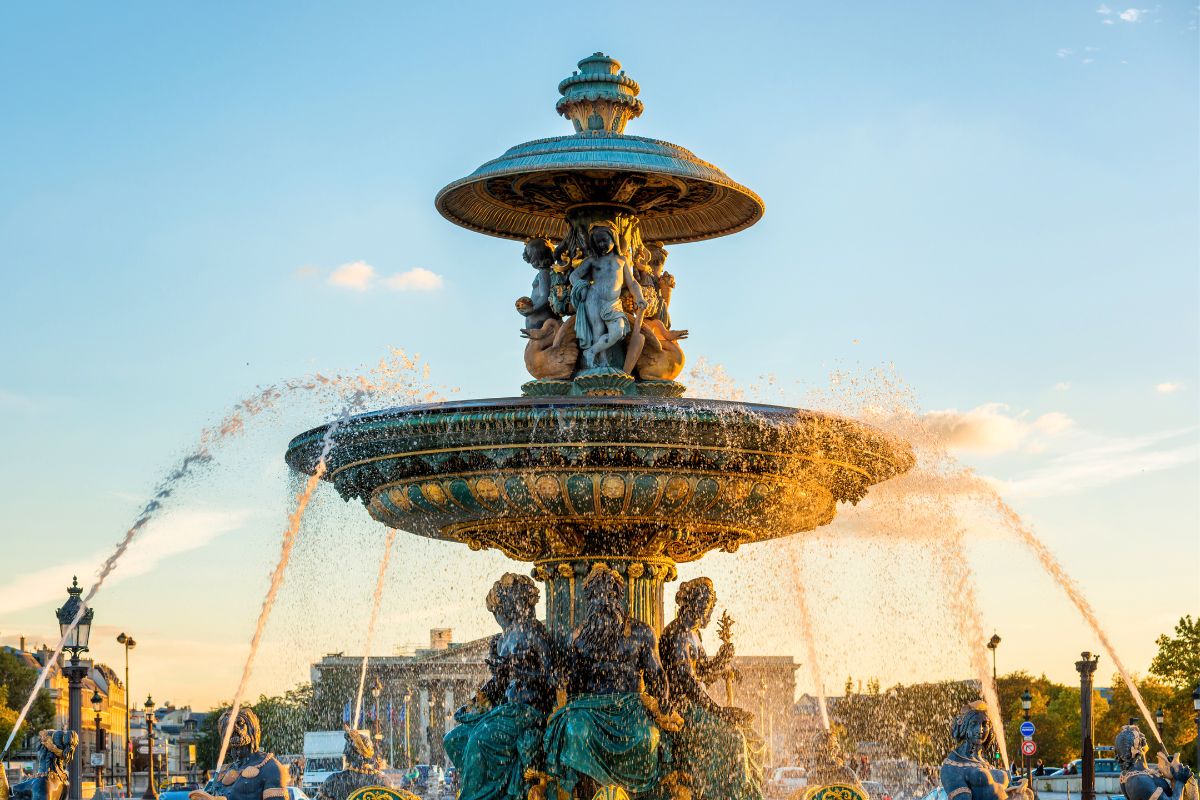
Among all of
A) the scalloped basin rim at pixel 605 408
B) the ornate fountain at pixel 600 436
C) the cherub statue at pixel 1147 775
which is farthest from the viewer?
the cherub statue at pixel 1147 775

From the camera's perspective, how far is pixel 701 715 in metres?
10.1

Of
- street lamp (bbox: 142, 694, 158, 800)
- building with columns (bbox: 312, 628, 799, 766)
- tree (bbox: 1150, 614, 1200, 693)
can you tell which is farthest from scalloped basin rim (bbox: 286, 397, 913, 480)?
tree (bbox: 1150, 614, 1200, 693)

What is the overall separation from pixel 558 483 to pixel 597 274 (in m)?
1.68

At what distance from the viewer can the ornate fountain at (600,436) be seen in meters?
9.80

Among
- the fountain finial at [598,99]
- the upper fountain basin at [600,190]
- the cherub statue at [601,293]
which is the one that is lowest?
the cherub statue at [601,293]

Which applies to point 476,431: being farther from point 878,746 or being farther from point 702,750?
point 878,746

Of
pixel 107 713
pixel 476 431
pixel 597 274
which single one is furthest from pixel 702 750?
pixel 107 713

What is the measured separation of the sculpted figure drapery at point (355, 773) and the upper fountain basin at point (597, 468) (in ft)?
5.96

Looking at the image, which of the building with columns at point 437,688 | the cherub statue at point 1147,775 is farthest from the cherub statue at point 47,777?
the cherub statue at point 1147,775

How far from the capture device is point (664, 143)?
36.7 feet

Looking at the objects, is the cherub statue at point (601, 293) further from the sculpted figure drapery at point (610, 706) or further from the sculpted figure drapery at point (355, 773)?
the sculpted figure drapery at point (355, 773)

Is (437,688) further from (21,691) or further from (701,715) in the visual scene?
(701,715)

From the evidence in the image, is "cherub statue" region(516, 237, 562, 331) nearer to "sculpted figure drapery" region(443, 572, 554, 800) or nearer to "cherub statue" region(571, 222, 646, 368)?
"cherub statue" region(571, 222, 646, 368)

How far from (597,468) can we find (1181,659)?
39034mm
